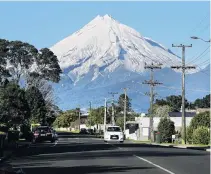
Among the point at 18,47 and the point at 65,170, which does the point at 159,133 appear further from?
the point at 65,170

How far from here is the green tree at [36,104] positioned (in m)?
84.3

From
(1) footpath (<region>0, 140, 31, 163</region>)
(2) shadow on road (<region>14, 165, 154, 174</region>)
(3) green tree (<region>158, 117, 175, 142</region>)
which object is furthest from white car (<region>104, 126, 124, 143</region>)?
(2) shadow on road (<region>14, 165, 154, 174</region>)

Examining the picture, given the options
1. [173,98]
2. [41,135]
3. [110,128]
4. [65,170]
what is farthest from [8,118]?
[173,98]

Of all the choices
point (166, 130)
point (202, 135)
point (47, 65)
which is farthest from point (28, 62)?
point (202, 135)

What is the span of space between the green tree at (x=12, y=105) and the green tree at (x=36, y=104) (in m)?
13.1

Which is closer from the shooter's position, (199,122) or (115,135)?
(115,135)

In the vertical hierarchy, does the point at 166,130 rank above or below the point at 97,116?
below

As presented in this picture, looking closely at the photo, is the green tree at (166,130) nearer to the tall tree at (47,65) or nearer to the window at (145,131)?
the tall tree at (47,65)

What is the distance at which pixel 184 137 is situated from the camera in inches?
2416

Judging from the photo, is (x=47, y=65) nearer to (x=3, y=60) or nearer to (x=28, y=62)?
(x=28, y=62)

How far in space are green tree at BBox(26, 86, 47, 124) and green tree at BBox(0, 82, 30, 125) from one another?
13.1 m

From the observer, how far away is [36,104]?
290 feet

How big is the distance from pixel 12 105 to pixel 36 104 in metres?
23.1

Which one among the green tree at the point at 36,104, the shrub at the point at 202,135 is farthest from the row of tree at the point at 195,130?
the green tree at the point at 36,104
